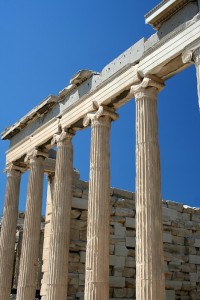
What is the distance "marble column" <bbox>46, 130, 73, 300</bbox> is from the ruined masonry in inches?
1.6

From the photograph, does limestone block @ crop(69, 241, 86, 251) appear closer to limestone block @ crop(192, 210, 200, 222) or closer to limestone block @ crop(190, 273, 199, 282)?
limestone block @ crop(190, 273, 199, 282)

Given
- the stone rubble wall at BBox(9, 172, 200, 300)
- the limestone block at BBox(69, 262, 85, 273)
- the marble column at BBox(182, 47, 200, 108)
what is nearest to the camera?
the marble column at BBox(182, 47, 200, 108)

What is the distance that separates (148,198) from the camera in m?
13.8

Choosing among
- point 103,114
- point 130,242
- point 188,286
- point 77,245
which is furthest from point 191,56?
point 188,286

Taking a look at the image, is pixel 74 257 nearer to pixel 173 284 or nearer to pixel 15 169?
pixel 173 284

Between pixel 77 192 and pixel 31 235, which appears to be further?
pixel 77 192

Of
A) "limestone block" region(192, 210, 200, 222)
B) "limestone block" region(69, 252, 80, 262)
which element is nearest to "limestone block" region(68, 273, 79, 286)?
"limestone block" region(69, 252, 80, 262)

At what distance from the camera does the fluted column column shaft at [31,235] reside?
1906 centimetres

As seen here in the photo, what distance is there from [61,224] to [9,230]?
5127 mm

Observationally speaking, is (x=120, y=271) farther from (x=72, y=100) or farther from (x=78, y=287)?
(x=72, y=100)

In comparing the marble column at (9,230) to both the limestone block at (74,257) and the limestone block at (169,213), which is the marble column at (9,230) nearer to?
the limestone block at (74,257)

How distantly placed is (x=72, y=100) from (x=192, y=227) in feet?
34.5

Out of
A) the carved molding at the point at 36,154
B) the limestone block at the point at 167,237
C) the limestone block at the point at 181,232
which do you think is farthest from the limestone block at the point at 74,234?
the limestone block at the point at 181,232

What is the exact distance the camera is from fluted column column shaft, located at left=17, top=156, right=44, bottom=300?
19.1 meters
